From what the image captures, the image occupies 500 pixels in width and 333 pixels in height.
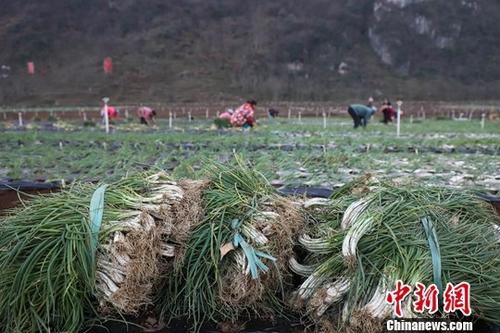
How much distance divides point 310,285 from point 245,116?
11.0 meters

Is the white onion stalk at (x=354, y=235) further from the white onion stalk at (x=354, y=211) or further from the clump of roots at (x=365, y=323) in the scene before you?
the clump of roots at (x=365, y=323)

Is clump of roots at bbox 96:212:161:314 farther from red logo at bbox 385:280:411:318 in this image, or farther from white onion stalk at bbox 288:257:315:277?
red logo at bbox 385:280:411:318

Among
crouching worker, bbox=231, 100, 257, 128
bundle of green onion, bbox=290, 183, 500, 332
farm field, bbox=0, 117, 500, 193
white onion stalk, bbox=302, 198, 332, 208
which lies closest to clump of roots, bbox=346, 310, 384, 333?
bundle of green onion, bbox=290, 183, 500, 332

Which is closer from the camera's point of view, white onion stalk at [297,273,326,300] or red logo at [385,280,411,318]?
red logo at [385,280,411,318]

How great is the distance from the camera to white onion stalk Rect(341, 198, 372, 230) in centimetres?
286

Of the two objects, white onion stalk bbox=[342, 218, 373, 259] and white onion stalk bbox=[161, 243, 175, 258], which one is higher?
white onion stalk bbox=[342, 218, 373, 259]

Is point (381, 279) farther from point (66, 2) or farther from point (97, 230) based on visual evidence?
point (66, 2)

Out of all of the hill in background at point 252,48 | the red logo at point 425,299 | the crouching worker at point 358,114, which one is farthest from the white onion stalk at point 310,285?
the hill in background at point 252,48

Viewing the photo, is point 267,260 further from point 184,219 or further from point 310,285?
point 184,219

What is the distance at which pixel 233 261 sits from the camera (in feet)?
8.96

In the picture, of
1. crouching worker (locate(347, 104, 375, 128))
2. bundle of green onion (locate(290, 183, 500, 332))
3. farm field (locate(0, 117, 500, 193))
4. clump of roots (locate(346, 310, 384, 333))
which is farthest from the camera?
crouching worker (locate(347, 104, 375, 128))

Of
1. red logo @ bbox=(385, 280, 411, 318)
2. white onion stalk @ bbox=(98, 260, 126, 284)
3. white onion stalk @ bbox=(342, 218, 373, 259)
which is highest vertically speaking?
white onion stalk @ bbox=(342, 218, 373, 259)

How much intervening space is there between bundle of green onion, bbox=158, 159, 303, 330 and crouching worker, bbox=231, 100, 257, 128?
34.0ft

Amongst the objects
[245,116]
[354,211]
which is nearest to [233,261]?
[354,211]
